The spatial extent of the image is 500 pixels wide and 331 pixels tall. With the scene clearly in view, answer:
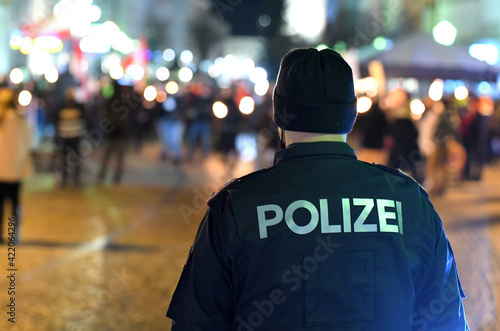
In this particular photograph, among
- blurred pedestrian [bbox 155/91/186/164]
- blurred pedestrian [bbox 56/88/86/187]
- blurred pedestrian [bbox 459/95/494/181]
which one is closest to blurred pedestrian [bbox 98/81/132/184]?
blurred pedestrian [bbox 56/88/86/187]

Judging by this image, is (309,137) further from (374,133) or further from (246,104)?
(246,104)

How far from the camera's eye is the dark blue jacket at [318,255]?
2061mm

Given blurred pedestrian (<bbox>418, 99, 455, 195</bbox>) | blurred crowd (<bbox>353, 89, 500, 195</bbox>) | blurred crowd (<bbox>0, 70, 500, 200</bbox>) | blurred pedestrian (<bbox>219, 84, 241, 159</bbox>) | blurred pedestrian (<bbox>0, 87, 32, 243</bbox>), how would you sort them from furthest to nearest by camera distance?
blurred pedestrian (<bbox>219, 84, 241, 159</bbox>) < blurred pedestrian (<bbox>418, 99, 455, 195</bbox>) < blurred crowd (<bbox>0, 70, 500, 200</bbox>) < blurred crowd (<bbox>353, 89, 500, 195</bbox>) < blurred pedestrian (<bbox>0, 87, 32, 243</bbox>)

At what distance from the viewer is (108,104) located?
48.3 feet

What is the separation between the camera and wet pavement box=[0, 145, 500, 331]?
19.5ft

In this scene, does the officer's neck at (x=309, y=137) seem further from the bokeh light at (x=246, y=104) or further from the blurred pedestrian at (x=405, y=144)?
the bokeh light at (x=246, y=104)

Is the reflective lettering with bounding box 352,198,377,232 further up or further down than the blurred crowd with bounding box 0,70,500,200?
further up

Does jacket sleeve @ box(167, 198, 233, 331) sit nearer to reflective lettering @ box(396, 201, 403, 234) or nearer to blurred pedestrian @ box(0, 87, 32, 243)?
reflective lettering @ box(396, 201, 403, 234)

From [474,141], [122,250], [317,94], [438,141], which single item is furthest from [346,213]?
[474,141]

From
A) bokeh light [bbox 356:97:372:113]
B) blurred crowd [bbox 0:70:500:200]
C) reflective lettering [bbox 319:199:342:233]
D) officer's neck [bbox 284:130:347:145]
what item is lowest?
blurred crowd [bbox 0:70:500:200]

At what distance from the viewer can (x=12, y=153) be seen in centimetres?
834

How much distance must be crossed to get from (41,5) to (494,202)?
745 inches

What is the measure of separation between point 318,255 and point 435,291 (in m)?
0.39

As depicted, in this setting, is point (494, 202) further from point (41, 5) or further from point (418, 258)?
point (41, 5)
